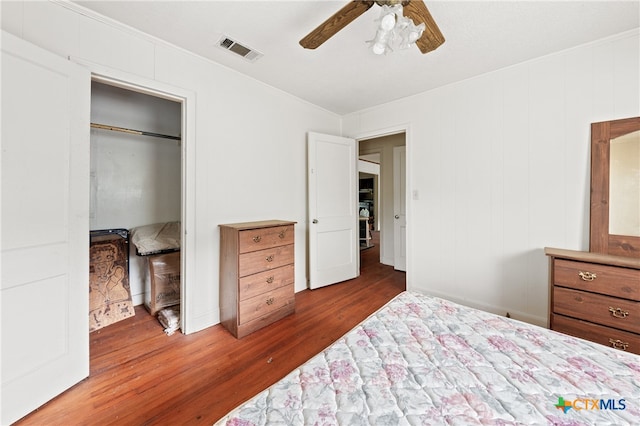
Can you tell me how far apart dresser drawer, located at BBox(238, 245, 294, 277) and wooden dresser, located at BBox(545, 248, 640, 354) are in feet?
7.52

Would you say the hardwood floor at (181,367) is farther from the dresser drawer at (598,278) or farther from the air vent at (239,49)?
the air vent at (239,49)

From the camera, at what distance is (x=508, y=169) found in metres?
2.49

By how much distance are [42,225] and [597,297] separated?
3.70 metres

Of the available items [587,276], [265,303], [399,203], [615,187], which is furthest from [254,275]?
[615,187]

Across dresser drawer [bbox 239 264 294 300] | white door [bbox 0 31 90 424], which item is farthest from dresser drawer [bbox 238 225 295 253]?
white door [bbox 0 31 90 424]

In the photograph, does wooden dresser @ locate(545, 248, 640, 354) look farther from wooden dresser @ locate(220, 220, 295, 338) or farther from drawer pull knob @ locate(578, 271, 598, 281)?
wooden dresser @ locate(220, 220, 295, 338)

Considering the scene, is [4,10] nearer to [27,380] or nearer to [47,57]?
[47,57]

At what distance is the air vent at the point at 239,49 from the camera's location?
2066mm

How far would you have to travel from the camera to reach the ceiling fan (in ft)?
4.27

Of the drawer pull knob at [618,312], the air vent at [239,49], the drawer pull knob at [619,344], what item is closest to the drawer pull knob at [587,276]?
the drawer pull knob at [618,312]

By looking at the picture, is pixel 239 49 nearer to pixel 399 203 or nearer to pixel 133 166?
pixel 133 166

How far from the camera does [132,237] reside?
2.68 meters

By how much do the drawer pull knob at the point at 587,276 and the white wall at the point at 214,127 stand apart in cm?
267

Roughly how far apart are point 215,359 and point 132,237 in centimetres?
168
